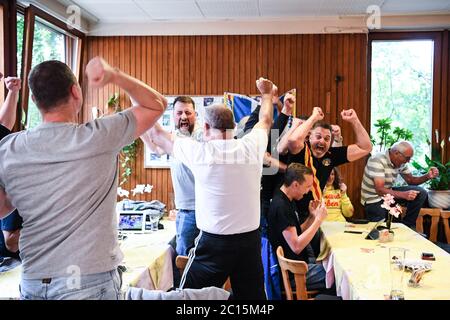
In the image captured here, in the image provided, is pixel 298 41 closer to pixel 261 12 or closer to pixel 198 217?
pixel 261 12

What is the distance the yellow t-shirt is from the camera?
12.0 ft

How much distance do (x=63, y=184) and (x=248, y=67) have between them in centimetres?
416

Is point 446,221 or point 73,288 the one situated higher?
point 73,288

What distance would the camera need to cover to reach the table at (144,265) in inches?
77.1

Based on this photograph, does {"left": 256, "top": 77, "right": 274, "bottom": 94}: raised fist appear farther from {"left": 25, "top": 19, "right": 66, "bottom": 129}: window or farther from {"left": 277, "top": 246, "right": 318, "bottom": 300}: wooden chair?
{"left": 25, "top": 19, "right": 66, "bottom": 129}: window

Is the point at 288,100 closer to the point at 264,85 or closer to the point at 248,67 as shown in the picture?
the point at 264,85

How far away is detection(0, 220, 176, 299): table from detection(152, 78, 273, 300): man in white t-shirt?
11.9 inches

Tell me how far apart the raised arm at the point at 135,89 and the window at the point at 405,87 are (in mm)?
4326

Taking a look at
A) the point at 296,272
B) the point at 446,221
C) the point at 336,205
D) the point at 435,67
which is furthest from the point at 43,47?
the point at 446,221

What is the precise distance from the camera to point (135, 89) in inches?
47.8

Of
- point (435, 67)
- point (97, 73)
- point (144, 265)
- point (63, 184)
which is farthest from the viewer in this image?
point (435, 67)

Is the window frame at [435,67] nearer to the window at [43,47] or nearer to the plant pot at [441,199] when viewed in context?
the plant pot at [441,199]

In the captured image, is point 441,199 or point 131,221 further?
point 441,199

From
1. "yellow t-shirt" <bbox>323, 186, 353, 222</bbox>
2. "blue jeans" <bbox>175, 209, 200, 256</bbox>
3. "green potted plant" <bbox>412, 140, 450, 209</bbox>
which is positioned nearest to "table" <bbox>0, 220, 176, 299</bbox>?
"blue jeans" <bbox>175, 209, 200, 256</bbox>
